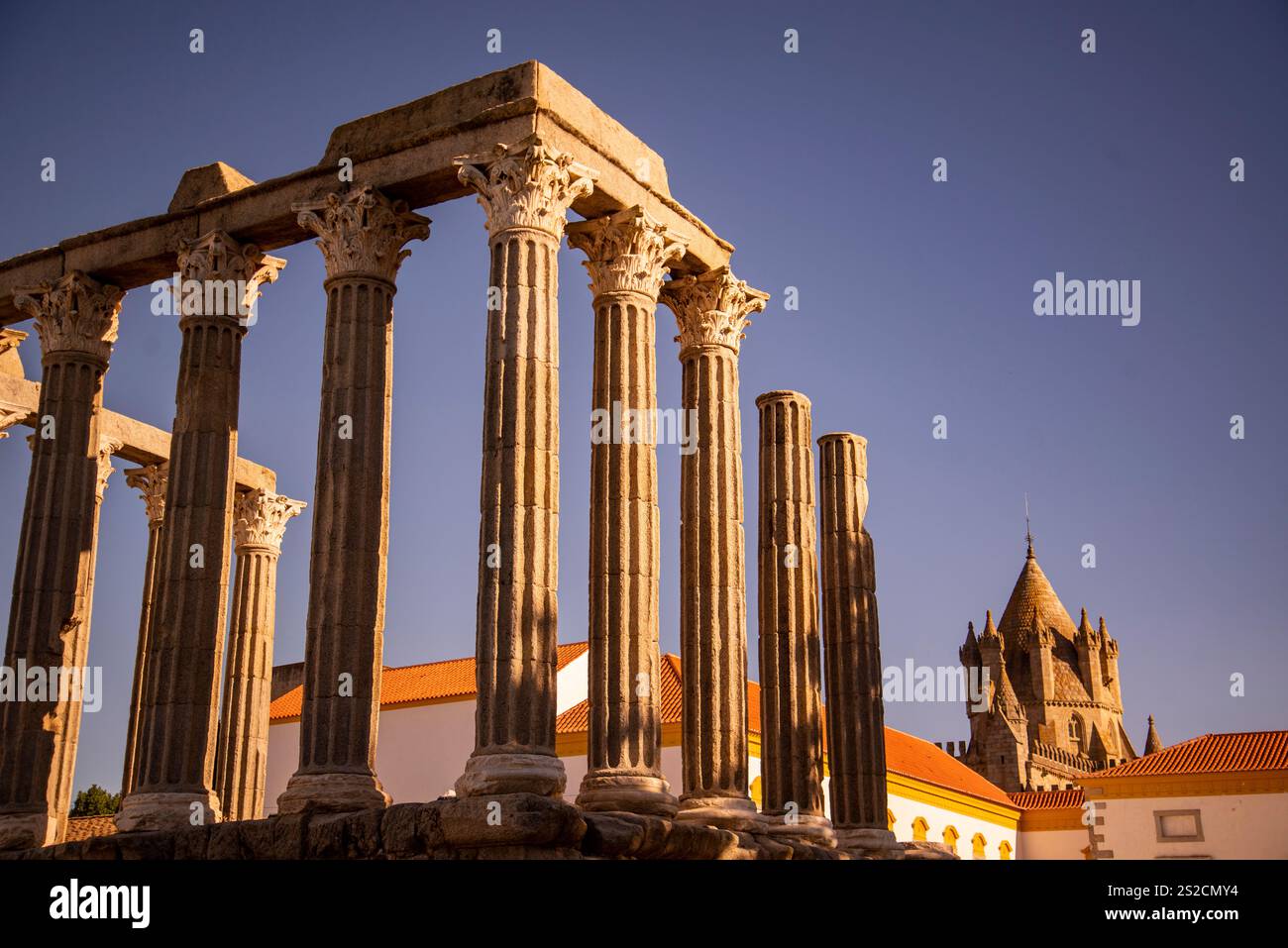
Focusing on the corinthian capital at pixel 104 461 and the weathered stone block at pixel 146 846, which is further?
the corinthian capital at pixel 104 461

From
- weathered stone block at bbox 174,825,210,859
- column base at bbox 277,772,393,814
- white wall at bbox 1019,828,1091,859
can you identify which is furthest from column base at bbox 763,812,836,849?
white wall at bbox 1019,828,1091,859

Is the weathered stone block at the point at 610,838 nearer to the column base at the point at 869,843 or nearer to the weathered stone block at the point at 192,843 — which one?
the weathered stone block at the point at 192,843

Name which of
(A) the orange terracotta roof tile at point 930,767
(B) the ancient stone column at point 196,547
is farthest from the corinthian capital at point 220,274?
(A) the orange terracotta roof tile at point 930,767

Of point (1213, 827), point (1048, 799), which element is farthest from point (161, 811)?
point (1048, 799)

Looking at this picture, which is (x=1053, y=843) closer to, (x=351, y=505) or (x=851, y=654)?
(x=851, y=654)

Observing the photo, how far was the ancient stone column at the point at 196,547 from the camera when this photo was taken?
2173cm

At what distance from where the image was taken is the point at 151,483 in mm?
32844

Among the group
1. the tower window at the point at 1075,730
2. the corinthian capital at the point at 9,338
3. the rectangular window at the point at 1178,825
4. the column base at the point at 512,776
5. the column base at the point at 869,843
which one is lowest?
the column base at the point at 869,843

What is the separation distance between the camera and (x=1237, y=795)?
57406 mm

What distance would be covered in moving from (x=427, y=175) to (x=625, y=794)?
376 inches

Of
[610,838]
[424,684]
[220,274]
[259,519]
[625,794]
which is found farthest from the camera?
[424,684]

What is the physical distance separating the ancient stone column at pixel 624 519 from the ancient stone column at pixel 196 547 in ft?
19.2
